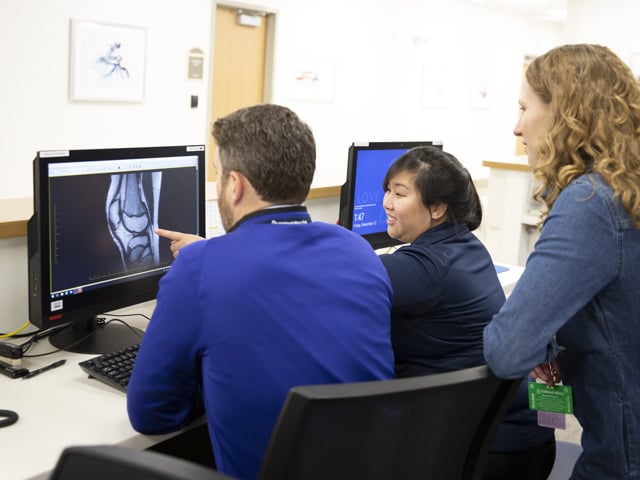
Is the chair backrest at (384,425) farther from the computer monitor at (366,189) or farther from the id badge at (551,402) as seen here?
the computer monitor at (366,189)

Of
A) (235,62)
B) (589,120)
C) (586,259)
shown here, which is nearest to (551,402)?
(586,259)

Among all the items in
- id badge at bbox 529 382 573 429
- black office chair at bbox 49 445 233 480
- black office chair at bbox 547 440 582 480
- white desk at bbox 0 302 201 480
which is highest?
black office chair at bbox 49 445 233 480

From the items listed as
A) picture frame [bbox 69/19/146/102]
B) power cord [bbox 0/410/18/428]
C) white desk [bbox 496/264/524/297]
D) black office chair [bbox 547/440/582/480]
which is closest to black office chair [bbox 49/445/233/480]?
power cord [bbox 0/410/18/428]

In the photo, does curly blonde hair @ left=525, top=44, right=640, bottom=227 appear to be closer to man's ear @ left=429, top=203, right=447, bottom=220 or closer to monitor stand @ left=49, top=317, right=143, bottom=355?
man's ear @ left=429, top=203, right=447, bottom=220

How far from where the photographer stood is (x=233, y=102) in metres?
6.88

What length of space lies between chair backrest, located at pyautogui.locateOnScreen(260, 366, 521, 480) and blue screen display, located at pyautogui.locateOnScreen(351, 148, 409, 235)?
5.10 feet

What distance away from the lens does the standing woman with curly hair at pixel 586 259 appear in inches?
47.8

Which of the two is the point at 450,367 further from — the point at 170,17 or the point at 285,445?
the point at 170,17

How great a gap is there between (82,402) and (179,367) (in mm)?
371

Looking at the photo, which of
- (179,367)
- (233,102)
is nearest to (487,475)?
(179,367)

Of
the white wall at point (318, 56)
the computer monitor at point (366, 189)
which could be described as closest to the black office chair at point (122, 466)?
the computer monitor at point (366, 189)

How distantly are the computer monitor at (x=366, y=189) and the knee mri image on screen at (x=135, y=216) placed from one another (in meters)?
0.86

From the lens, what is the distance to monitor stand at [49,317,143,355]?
183 centimetres

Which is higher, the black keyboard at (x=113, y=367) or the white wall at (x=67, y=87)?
the white wall at (x=67, y=87)
